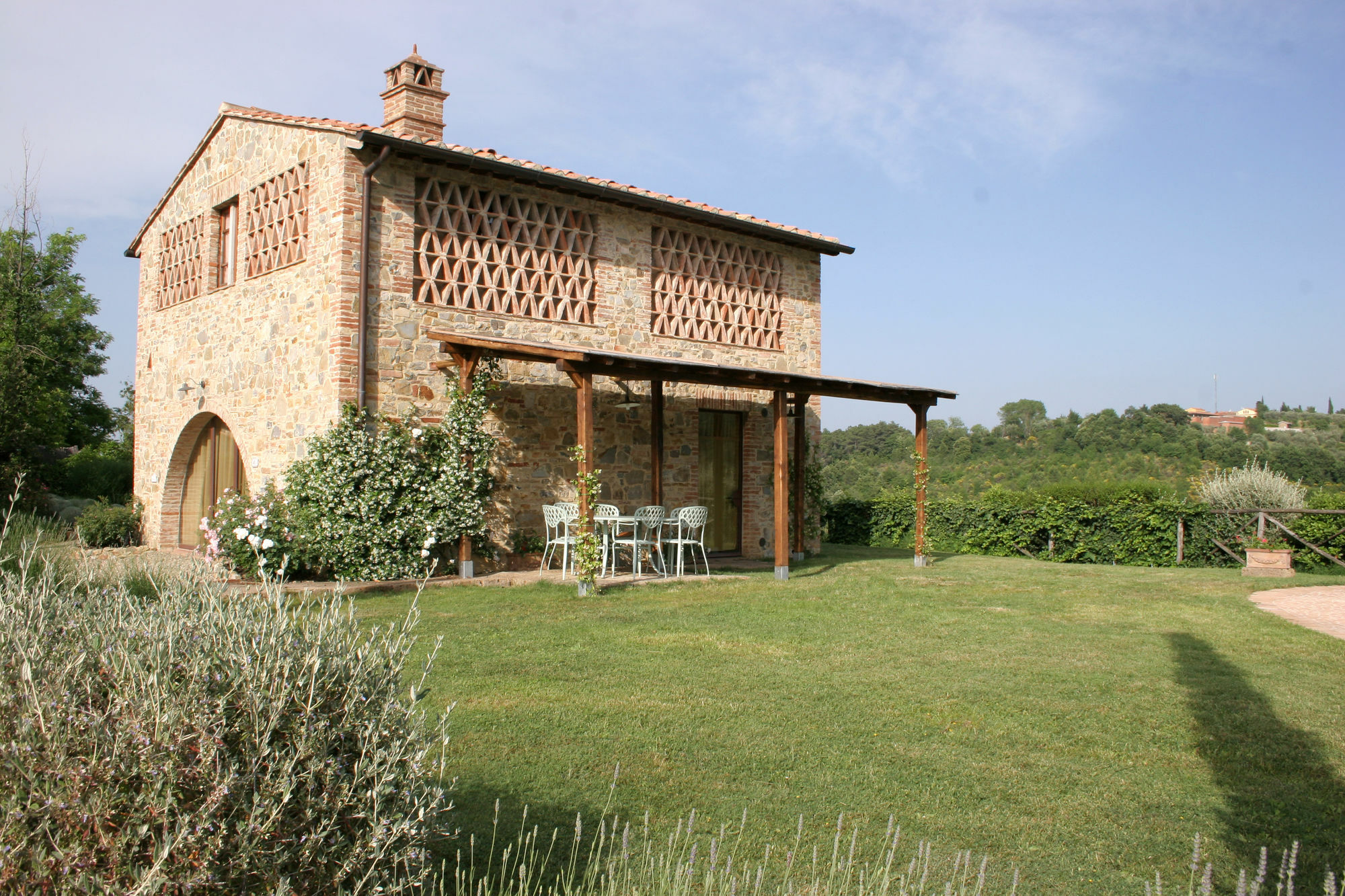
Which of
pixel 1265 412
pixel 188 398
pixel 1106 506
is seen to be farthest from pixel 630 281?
pixel 1265 412

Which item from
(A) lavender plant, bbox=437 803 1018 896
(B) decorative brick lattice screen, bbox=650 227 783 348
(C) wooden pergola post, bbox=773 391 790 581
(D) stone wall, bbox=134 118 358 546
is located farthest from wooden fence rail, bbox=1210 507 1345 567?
(D) stone wall, bbox=134 118 358 546

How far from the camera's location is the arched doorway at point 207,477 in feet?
42.7

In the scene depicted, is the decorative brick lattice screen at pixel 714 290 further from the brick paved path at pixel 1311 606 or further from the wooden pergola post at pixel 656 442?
the brick paved path at pixel 1311 606

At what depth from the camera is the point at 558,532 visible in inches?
467

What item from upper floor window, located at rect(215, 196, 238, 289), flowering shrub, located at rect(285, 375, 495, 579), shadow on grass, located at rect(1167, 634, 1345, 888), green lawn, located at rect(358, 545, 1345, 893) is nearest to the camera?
shadow on grass, located at rect(1167, 634, 1345, 888)

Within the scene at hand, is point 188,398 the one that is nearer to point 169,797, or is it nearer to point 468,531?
point 468,531

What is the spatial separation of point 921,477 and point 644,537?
14.0 ft

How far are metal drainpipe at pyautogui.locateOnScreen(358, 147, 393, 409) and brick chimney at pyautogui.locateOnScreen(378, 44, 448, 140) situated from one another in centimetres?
155

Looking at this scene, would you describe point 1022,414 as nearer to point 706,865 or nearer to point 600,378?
point 600,378

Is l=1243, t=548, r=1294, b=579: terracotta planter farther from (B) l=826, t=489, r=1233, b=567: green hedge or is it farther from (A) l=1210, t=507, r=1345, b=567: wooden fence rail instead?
(B) l=826, t=489, r=1233, b=567: green hedge

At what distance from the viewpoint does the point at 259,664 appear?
2320 millimetres

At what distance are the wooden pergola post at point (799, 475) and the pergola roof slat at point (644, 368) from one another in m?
1.21

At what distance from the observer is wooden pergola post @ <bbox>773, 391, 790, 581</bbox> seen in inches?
448

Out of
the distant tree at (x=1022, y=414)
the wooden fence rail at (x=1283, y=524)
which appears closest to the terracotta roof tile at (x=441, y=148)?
the wooden fence rail at (x=1283, y=524)
